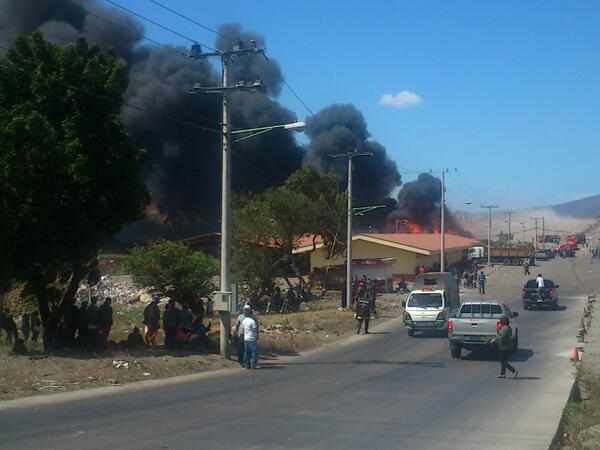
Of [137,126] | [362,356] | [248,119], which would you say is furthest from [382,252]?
[362,356]

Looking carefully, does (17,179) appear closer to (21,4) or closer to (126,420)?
(126,420)

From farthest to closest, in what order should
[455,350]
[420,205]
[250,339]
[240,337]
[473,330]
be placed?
1. [420,205]
2. [455,350]
3. [473,330]
4. [240,337]
5. [250,339]

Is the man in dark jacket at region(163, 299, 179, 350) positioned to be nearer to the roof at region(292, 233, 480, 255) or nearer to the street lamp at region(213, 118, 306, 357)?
the street lamp at region(213, 118, 306, 357)

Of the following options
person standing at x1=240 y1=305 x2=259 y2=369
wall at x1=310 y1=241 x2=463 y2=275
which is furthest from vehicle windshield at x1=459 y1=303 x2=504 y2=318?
wall at x1=310 y1=241 x2=463 y2=275

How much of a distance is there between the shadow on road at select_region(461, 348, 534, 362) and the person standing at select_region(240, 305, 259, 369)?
6513mm

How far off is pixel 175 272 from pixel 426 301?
9659mm

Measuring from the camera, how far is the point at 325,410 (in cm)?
1288

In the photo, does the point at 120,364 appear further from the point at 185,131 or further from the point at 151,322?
the point at 185,131

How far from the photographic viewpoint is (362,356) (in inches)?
902

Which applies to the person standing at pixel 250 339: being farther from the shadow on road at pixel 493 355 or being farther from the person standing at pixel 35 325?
the person standing at pixel 35 325

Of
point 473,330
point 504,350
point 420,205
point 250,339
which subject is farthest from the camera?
point 420,205

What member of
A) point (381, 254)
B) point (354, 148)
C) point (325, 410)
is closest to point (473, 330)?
point (325, 410)

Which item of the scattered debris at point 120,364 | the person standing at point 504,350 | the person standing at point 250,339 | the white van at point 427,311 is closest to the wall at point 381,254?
the white van at point 427,311

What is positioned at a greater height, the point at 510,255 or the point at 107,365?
the point at 510,255
